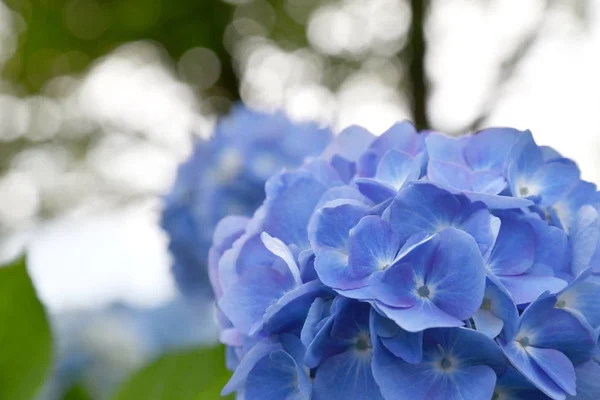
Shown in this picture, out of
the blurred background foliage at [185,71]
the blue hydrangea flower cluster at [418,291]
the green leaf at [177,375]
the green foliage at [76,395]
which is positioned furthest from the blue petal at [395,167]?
the blurred background foliage at [185,71]

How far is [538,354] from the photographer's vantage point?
8.7 inches

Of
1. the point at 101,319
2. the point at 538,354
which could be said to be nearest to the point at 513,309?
the point at 538,354

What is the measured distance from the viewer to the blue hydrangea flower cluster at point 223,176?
60 cm

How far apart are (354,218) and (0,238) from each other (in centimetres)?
202

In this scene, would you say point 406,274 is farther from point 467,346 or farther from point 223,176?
point 223,176

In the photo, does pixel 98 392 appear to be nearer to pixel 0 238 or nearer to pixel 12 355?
pixel 12 355

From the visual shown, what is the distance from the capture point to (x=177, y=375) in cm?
36

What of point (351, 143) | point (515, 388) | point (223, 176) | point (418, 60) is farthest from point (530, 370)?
point (418, 60)

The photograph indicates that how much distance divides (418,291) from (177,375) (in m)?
0.19

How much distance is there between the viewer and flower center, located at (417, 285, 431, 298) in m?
0.21

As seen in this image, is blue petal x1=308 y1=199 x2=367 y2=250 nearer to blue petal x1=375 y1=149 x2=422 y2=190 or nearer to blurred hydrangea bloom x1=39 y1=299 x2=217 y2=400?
blue petal x1=375 y1=149 x2=422 y2=190

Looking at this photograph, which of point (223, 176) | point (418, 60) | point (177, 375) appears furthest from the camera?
point (418, 60)

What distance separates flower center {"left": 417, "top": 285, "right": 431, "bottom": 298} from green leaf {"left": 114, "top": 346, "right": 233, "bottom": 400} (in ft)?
0.55

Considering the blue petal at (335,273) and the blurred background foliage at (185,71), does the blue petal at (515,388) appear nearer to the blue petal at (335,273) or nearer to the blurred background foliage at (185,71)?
the blue petal at (335,273)
